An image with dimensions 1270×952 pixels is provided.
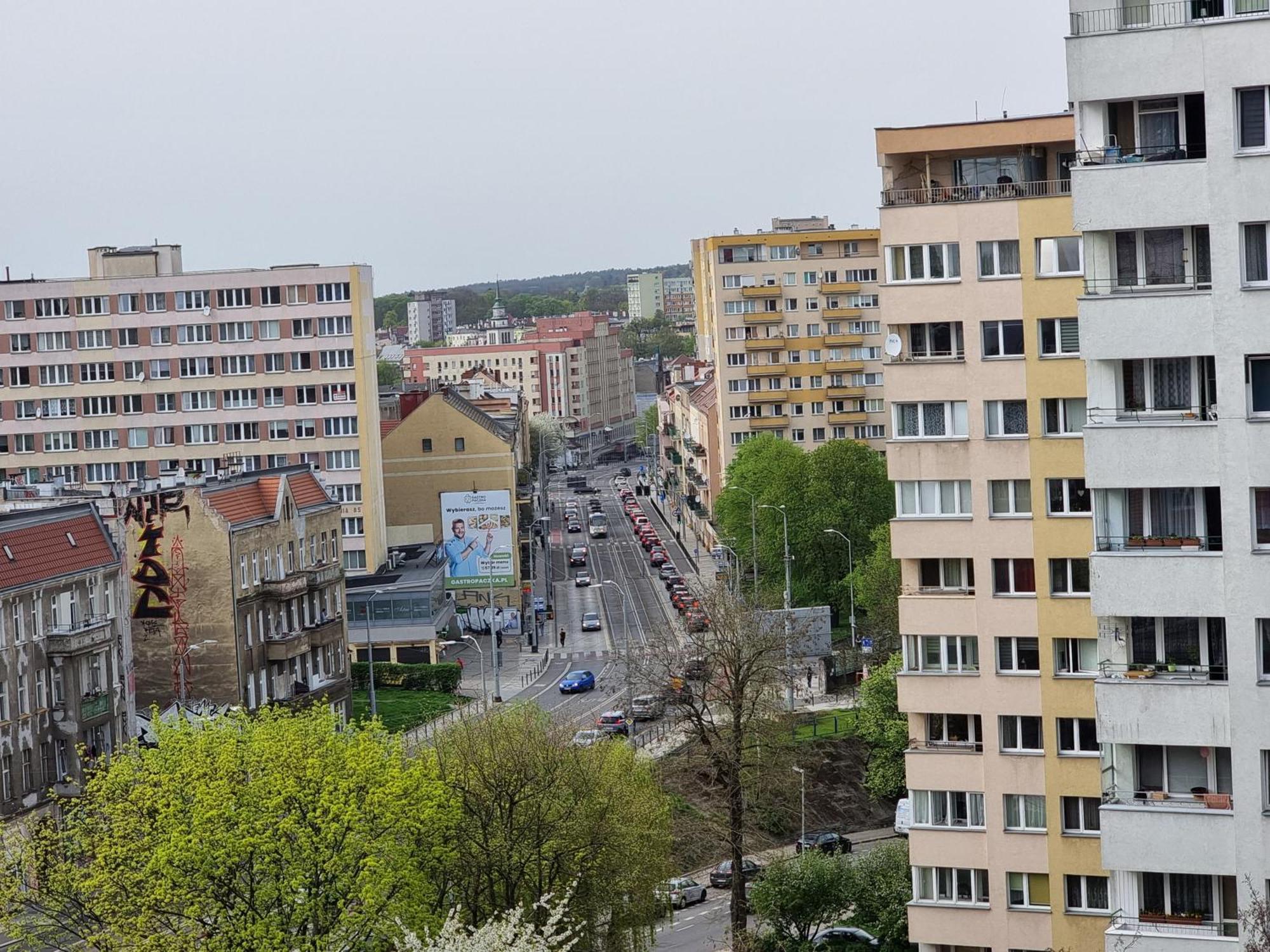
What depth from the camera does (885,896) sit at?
51688 millimetres

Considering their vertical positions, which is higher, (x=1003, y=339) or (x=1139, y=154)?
(x=1139, y=154)

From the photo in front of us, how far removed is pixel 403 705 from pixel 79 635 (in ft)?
112

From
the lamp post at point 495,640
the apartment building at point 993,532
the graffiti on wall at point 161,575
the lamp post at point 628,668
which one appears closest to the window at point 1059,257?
the apartment building at point 993,532

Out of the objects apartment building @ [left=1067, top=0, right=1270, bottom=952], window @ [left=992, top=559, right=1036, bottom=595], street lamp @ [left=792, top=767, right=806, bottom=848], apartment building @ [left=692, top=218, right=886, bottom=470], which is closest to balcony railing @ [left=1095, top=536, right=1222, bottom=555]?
apartment building @ [left=1067, top=0, right=1270, bottom=952]

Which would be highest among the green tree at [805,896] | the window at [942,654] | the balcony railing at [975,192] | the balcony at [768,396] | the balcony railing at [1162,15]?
the balcony railing at [1162,15]

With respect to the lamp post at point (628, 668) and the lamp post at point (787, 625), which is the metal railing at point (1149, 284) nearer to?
the lamp post at point (787, 625)

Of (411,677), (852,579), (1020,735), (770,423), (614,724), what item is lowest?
(614,724)

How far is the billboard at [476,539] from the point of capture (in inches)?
4769

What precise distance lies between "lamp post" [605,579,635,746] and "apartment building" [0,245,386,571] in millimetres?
16941

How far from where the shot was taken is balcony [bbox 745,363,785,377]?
14850 cm

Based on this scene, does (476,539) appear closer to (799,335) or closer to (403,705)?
(403,705)

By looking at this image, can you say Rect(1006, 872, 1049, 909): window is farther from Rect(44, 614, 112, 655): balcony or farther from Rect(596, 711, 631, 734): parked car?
Rect(596, 711, 631, 734): parked car

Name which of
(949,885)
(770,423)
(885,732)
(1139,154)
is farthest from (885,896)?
(770,423)

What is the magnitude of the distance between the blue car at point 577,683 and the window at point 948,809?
6303cm
